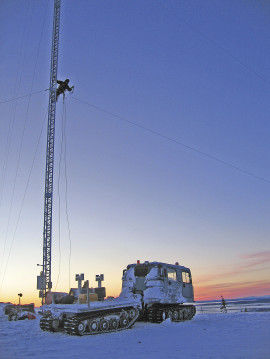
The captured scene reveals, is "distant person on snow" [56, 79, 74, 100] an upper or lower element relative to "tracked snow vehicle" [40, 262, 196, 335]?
upper

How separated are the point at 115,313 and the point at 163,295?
4585 mm

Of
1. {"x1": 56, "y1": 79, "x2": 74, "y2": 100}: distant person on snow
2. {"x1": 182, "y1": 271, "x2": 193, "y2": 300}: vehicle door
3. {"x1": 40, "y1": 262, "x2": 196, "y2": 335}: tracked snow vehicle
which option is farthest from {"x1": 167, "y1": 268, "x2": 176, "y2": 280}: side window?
{"x1": 56, "y1": 79, "x2": 74, "y2": 100}: distant person on snow

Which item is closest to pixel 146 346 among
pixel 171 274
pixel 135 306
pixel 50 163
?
pixel 135 306

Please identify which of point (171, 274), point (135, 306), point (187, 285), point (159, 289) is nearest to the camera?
point (135, 306)

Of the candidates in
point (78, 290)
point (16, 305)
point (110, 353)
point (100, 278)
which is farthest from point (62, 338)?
point (16, 305)

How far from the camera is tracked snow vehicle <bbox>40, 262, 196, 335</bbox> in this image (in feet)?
50.5

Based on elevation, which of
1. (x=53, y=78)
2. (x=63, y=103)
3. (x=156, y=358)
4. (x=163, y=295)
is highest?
(x=53, y=78)

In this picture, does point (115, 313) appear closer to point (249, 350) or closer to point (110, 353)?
point (110, 353)

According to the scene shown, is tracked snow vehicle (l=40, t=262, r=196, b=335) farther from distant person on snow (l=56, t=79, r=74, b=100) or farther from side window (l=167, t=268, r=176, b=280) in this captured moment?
distant person on snow (l=56, t=79, r=74, b=100)

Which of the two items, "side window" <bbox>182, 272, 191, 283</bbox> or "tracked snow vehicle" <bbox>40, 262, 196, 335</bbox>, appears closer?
"tracked snow vehicle" <bbox>40, 262, 196, 335</bbox>

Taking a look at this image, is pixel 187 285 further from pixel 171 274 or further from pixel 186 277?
pixel 171 274

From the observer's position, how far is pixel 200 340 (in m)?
12.2

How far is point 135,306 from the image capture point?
18.3m

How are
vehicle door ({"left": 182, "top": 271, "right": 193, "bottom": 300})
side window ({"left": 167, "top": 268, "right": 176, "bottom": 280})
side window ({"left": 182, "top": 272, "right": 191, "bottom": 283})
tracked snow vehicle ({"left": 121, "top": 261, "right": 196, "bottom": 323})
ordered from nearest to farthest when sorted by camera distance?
1. tracked snow vehicle ({"left": 121, "top": 261, "right": 196, "bottom": 323})
2. side window ({"left": 167, "top": 268, "right": 176, "bottom": 280})
3. vehicle door ({"left": 182, "top": 271, "right": 193, "bottom": 300})
4. side window ({"left": 182, "top": 272, "right": 191, "bottom": 283})
